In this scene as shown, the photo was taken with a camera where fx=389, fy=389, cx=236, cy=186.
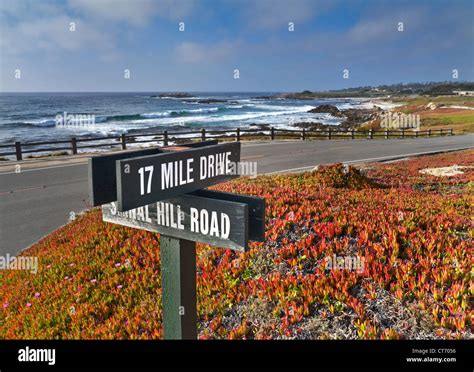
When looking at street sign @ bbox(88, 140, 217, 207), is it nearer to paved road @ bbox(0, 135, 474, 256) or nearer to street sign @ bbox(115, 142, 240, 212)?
street sign @ bbox(115, 142, 240, 212)

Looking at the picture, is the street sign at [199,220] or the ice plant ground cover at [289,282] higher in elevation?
the street sign at [199,220]

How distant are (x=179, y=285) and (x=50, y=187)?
1218 cm

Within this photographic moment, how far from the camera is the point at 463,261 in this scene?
451 centimetres

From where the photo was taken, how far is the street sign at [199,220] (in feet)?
7.70

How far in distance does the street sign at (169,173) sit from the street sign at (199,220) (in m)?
0.14

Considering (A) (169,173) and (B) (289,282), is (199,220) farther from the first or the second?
(B) (289,282)

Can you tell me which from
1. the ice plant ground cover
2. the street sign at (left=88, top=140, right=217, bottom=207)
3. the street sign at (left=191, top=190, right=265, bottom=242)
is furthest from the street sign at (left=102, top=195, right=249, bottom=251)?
the ice plant ground cover

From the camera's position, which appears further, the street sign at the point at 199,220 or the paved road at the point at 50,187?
the paved road at the point at 50,187

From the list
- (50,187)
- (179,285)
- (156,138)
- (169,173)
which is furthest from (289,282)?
(156,138)

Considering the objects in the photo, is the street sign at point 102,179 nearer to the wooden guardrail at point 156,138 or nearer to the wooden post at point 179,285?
the wooden post at point 179,285

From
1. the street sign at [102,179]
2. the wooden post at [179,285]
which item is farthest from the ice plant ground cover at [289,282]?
the street sign at [102,179]

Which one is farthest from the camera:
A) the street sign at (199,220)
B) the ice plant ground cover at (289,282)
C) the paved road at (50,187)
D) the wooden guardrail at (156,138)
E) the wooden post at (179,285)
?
the wooden guardrail at (156,138)

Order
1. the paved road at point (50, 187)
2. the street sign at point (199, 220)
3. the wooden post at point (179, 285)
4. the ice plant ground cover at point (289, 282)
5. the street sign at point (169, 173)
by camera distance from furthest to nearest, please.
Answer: the paved road at point (50, 187) → the ice plant ground cover at point (289, 282) → the wooden post at point (179, 285) → the street sign at point (199, 220) → the street sign at point (169, 173)
